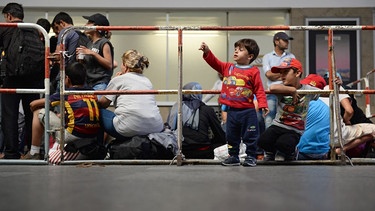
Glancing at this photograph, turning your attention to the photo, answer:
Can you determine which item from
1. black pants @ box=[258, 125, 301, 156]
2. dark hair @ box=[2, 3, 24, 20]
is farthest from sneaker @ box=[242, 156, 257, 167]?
dark hair @ box=[2, 3, 24, 20]

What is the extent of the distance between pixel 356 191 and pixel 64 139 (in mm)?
3147

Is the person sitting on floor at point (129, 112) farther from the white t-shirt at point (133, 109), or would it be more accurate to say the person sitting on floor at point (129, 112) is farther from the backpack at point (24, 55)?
the backpack at point (24, 55)

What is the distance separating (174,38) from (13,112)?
22.2ft

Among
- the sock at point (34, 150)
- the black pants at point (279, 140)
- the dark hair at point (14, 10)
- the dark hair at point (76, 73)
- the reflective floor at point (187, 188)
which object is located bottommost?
the reflective floor at point (187, 188)

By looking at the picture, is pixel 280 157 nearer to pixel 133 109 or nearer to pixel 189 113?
pixel 189 113

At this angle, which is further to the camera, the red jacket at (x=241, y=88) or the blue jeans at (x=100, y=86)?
the blue jeans at (x=100, y=86)

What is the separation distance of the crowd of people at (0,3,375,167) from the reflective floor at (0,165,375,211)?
1.66 ft

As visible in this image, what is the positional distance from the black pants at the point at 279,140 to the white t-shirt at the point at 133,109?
1.15 meters

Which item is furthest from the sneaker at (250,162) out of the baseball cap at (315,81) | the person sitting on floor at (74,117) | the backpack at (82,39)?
the backpack at (82,39)

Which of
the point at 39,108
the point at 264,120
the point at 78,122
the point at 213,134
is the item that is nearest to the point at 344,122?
the point at 264,120

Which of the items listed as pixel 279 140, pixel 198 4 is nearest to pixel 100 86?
pixel 279 140

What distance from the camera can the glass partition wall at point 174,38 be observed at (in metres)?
12.5

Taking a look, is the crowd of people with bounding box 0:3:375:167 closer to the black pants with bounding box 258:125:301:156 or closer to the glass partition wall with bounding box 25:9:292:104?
the black pants with bounding box 258:125:301:156

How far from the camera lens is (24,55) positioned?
6281 mm
